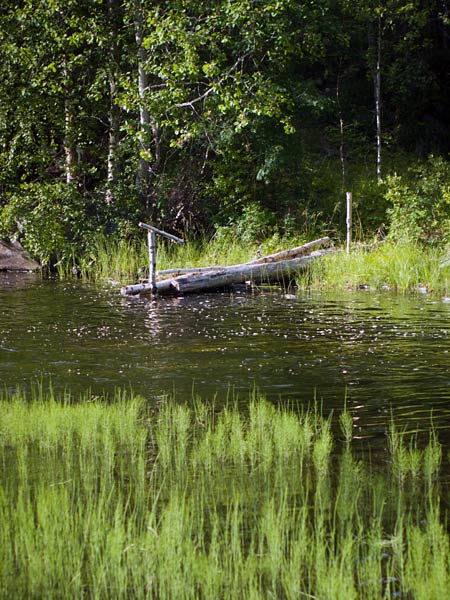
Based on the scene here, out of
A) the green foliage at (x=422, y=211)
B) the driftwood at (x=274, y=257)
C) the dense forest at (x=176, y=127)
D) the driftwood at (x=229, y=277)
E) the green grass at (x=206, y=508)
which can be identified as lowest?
the green grass at (x=206, y=508)

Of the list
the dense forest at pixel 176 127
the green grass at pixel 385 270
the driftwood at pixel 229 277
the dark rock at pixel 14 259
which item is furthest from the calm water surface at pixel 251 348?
the dark rock at pixel 14 259

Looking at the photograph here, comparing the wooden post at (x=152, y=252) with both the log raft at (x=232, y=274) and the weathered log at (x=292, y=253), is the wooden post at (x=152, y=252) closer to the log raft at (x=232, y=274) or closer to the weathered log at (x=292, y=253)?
the log raft at (x=232, y=274)

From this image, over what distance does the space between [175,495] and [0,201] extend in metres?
23.5

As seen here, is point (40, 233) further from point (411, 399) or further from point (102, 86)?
point (411, 399)

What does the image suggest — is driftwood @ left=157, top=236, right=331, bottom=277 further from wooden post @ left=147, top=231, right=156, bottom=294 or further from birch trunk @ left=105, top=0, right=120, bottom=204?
birch trunk @ left=105, top=0, right=120, bottom=204

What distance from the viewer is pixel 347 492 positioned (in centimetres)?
605

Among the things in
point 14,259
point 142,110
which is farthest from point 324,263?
point 14,259

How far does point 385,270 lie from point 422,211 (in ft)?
11.0

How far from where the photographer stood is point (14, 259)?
27500 millimetres

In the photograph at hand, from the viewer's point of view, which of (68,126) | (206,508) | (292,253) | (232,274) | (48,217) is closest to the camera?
(206,508)

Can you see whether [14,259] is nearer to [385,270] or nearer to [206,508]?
[385,270]

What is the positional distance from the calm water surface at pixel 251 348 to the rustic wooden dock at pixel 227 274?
55cm

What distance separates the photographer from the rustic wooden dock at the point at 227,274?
19.6 metres

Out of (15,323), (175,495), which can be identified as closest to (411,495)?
(175,495)
